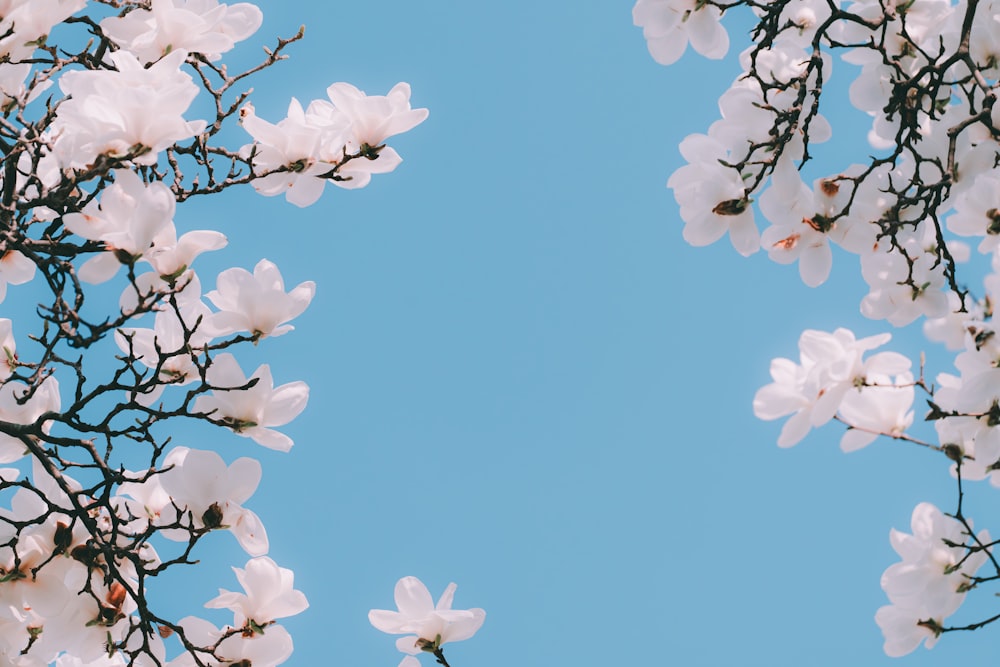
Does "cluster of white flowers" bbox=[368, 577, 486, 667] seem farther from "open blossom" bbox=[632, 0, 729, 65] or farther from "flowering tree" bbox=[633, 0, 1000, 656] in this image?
"open blossom" bbox=[632, 0, 729, 65]

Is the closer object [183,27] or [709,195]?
[183,27]

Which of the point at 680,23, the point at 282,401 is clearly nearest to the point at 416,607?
the point at 282,401

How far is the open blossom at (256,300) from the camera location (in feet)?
7.30

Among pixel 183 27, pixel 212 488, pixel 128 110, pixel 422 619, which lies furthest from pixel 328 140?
pixel 422 619

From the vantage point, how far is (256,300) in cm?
223

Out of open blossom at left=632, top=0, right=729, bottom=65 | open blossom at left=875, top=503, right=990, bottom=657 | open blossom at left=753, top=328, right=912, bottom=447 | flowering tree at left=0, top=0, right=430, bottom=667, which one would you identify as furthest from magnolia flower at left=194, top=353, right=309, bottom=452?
open blossom at left=875, top=503, right=990, bottom=657

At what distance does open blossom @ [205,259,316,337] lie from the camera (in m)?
2.22

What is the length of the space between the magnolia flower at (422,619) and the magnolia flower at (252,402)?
1.65ft

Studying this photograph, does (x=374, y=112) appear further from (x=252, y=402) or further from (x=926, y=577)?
(x=926, y=577)

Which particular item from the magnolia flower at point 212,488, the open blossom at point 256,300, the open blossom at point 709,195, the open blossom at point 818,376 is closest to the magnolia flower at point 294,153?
the open blossom at point 256,300

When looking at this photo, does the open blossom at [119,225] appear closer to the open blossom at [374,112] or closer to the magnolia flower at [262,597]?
the open blossom at [374,112]

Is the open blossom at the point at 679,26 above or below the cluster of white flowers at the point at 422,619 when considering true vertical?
above

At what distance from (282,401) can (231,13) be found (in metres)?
1.08

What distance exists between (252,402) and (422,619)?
28.2 inches
